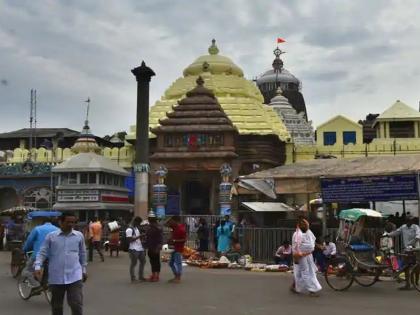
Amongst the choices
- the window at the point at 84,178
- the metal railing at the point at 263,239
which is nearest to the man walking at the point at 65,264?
the metal railing at the point at 263,239

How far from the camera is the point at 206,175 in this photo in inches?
1382

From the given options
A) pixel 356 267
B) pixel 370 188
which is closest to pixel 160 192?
pixel 370 188

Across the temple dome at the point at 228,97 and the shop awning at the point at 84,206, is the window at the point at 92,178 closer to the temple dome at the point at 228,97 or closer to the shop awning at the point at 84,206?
the shop awning at the point at 84,206

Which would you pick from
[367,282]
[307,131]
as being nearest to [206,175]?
[307,131]

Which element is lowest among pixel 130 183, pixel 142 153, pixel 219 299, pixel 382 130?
pixel 219 299

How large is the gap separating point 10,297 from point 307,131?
Result: 39084 millimetres

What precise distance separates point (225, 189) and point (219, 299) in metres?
21.8

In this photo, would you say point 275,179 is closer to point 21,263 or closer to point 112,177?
point 21,263

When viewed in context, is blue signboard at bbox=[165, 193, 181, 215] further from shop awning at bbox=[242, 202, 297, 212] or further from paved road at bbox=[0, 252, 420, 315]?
paved road at bbox=[0, 252, 420, 315]

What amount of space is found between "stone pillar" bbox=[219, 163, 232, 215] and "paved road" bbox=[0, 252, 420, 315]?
1767 centimetres

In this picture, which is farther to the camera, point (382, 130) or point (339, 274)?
point (382, 130)

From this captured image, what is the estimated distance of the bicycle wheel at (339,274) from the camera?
12.5 metres

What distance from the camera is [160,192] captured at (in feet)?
110

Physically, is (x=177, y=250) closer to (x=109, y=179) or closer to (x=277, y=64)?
(x=109, y=179)
